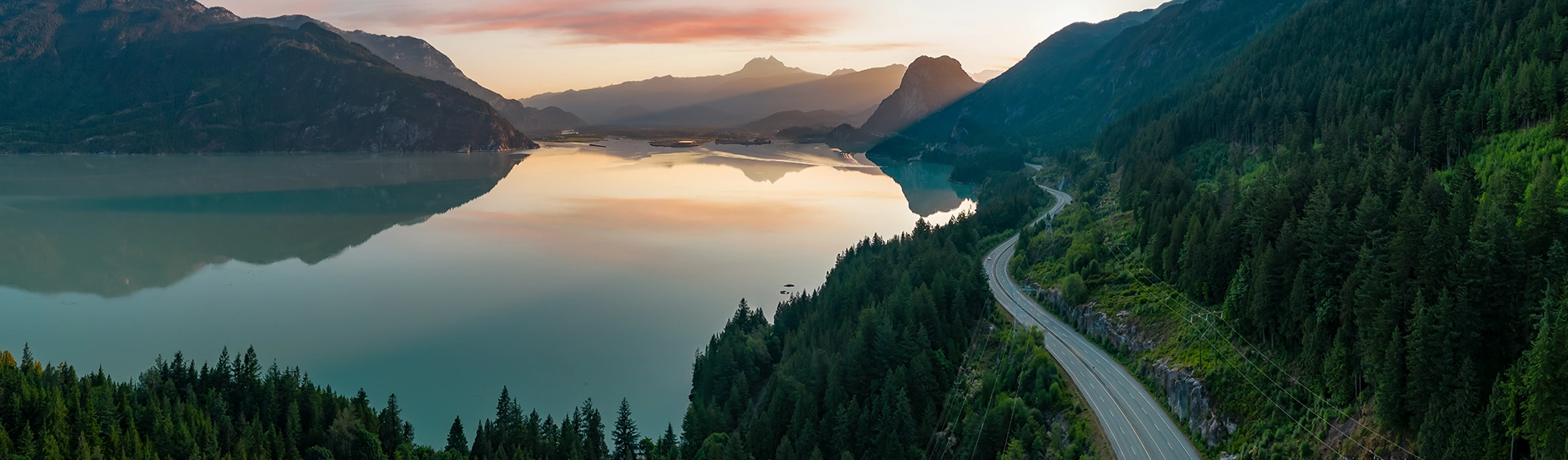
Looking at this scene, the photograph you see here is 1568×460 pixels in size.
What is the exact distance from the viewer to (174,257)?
85812mm

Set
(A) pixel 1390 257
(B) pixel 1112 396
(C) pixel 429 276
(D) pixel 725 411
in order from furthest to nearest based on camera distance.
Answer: (C) pixel 429 276
(D) pixel 725 411
(B) pixel 1112 396
(A) pixel 1390 257

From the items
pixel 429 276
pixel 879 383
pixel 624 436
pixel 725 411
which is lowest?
pixel 624 436

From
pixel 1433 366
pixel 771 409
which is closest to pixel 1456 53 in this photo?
pixel 1433 366

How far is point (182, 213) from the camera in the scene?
118 metres

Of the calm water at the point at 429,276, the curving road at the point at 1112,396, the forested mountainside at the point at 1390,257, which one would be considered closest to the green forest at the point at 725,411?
the curving road at the point at 1112,396

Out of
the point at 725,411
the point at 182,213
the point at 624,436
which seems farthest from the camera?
the point at 182,213

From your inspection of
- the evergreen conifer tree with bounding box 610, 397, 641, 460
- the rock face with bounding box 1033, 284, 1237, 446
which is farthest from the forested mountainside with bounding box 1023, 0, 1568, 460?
the evergreen conifer tree with bounding box 610, 397, 641, 460

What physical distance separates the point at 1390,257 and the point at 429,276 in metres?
67.0

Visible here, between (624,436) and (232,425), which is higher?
(232,425)

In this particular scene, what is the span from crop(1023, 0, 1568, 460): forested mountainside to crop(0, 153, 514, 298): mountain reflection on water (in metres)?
72.9

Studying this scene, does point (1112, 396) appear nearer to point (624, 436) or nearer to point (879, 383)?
point (879, 383)

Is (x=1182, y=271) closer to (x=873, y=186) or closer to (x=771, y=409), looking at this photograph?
(x=771, y=409)

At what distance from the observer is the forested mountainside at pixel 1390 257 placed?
80.6 feet


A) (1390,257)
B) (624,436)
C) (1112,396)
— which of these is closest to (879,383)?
(1112,396)
